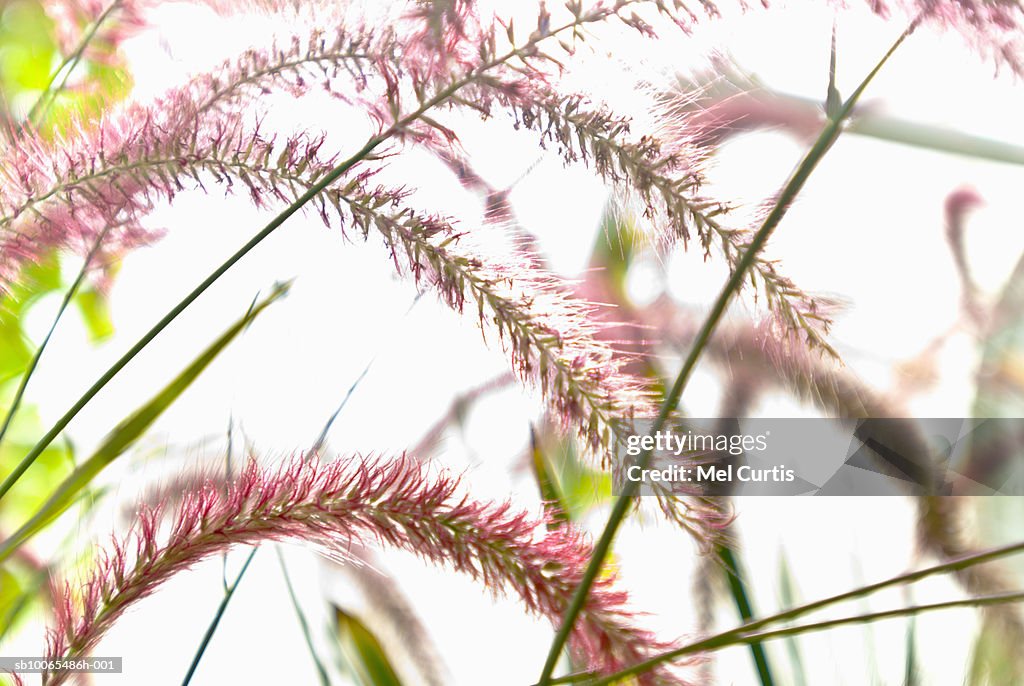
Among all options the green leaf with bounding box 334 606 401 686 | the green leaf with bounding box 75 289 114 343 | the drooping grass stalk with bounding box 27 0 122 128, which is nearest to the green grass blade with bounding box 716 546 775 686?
the green leaf with bounding box 334 606 401 686

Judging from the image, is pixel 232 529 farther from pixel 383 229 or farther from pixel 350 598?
pixel 350 598

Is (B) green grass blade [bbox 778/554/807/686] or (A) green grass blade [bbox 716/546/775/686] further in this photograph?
(B) green grass blade [bbox 778/554/807/686]

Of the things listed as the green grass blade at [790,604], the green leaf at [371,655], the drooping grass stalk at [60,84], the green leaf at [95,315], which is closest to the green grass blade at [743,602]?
the green grass blade at [790,604]

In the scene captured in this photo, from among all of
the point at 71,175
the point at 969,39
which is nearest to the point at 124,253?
the point at 71,175

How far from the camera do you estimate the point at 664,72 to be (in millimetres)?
337

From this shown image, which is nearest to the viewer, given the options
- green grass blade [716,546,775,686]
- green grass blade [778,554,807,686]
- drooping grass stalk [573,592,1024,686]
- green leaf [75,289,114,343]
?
drooping grass stalk [573,592,1024,686]

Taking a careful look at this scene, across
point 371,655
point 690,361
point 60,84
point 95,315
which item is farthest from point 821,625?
point 95,315

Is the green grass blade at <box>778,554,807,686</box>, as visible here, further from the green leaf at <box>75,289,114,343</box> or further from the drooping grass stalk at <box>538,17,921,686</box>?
the green leaf at <box>75,289,114,343</box>

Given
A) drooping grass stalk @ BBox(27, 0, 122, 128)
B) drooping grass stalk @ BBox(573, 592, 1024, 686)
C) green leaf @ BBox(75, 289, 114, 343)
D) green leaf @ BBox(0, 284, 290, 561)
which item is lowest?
drooping grass stalk @ BBox(573, 592, 1024, 686)

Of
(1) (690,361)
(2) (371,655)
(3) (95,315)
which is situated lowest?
(2) (371,655)

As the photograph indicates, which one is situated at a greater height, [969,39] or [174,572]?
[969,39]

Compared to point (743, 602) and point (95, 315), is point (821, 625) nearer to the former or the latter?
point (743, 602)

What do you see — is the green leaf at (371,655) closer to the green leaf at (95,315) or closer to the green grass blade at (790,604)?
the green grass blade at (790,604)

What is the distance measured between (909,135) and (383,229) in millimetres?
396
